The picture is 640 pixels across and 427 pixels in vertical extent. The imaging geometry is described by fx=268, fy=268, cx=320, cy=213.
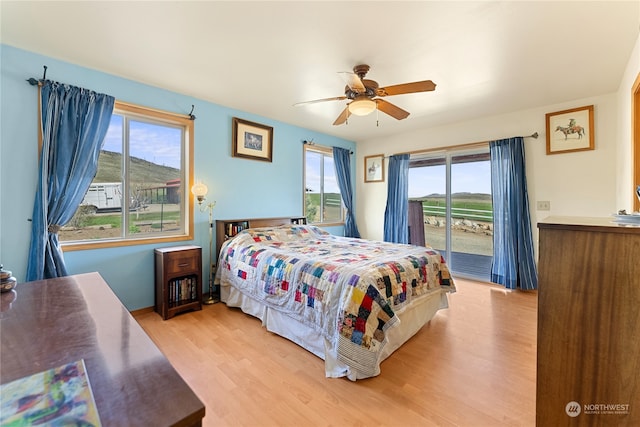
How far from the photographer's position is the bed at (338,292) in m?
1.89

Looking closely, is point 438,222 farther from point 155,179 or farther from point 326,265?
point 155,179

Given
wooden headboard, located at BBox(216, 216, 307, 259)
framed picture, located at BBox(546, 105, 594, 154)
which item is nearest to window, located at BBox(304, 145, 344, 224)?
wooden headboard, located at BBox(216, 216, 307, 259)

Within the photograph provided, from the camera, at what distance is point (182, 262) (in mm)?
2934

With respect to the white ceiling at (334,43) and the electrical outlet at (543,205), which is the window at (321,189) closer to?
the white ceiling at (334,43)

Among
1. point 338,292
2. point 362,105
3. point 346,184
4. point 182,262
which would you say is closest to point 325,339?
point 338,292

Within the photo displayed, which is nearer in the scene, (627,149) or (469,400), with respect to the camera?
(469,400)

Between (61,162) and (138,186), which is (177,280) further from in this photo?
(61,162)

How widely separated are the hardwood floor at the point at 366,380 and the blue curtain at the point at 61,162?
105 cm

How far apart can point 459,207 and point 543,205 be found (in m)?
1.06

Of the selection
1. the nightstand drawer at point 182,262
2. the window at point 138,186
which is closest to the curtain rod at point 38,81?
the window at point 138,186

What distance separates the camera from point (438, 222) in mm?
4598

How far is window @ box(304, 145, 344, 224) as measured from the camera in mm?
4773

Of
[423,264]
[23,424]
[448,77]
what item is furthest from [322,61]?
[23,424]

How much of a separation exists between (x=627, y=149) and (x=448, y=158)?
2096mm
